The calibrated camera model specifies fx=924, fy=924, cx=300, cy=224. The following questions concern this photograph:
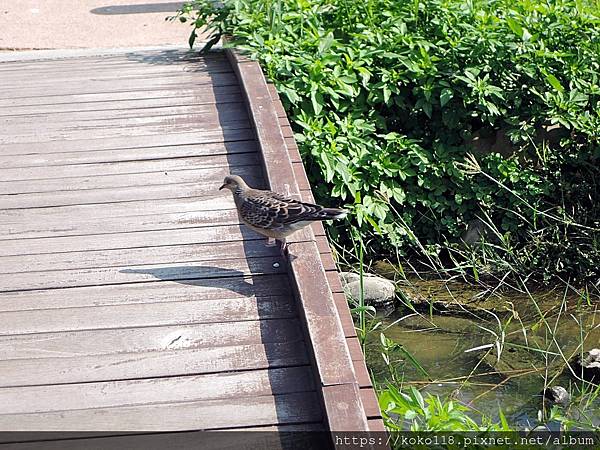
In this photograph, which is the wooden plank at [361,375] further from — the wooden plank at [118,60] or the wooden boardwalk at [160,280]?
the wooden plank at [118,60]

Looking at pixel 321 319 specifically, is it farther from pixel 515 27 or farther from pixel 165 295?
pixel 515 27

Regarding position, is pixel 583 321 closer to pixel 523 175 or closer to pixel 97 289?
pixel 523 175

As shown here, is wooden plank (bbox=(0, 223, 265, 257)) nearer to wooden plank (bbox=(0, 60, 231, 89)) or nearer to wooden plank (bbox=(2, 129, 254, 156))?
wooden plank (bbox=(2, 129, 254, 156))

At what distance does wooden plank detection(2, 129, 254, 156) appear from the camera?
20.8 ft

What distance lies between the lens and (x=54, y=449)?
3596 millimetres

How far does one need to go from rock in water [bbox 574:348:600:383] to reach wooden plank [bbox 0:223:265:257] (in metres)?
2.27

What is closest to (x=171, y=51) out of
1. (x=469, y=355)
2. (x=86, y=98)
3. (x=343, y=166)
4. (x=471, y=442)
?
(x=86, y=98)

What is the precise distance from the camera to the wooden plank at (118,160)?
19.7 feet

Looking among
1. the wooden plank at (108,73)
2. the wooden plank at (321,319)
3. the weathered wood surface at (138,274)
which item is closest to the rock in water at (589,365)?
the wooden plank at (321,319)

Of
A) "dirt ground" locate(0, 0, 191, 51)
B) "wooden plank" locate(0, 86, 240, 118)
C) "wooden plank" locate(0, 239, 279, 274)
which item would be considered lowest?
"dirt ground" locate(0, 0, 191, 51)

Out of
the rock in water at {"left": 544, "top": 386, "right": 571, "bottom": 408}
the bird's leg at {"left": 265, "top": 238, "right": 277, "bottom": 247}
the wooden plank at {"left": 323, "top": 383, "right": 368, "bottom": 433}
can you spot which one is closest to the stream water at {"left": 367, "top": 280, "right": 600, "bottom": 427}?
the rock in water at {"left": 544, "top": 386, "right": 571, "bottom": 408}

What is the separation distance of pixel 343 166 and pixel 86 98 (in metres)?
2.10

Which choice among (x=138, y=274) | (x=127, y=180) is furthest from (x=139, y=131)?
(x=138, y=274)

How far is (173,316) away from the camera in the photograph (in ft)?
14.5
